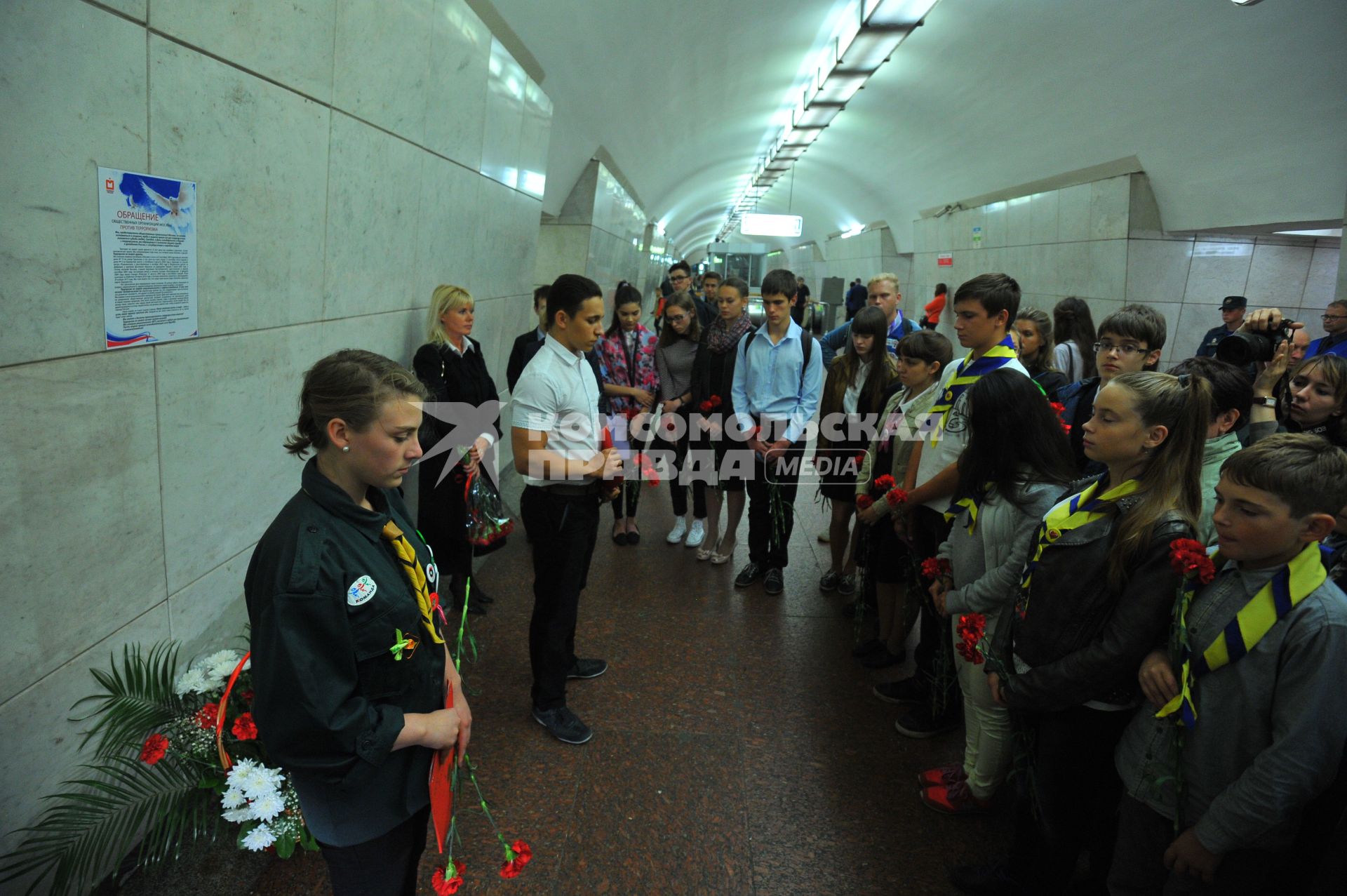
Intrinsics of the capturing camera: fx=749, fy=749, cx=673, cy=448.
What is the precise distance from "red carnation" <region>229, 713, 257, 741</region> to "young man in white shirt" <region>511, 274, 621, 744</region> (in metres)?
1.16

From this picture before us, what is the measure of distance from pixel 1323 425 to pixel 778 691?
2577 millimetres

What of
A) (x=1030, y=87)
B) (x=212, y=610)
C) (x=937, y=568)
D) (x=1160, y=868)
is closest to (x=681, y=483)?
(x=937, y=568)

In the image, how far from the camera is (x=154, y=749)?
2078 millimetres

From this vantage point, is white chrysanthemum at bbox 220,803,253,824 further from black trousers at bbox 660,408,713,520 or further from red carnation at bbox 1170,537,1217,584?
black trousers at bbox 660,408,713,520

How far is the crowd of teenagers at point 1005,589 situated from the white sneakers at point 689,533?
170cm

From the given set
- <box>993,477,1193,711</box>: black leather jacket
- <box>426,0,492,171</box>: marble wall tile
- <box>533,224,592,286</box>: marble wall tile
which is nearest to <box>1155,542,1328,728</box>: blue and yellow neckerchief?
<box>993,477,1193,711</box>: black leather jacket

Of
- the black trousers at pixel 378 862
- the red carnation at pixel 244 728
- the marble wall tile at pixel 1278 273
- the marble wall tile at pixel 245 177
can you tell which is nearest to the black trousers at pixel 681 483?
the marble wall tile at pixel 245 177

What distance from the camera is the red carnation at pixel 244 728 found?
2.17 metres

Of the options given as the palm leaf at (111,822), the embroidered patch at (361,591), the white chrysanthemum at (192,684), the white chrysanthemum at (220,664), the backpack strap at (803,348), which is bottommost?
the palm leaf at (111,822)

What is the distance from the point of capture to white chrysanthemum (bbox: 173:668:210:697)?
2.29 metres

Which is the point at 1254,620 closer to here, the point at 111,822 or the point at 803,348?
the point at 111,822

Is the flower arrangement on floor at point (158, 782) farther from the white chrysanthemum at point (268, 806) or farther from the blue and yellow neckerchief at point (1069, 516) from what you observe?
the blue and yellow neckerchief at point (1069, 516)

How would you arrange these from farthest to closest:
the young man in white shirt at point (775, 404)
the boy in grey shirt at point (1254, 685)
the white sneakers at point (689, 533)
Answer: the white sneakers at point (689, 533)
the young man in white shirt at point (775, 404)
the boy in grey shirt at point (1254, 685)

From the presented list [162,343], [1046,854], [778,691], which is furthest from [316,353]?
[1046,854]
